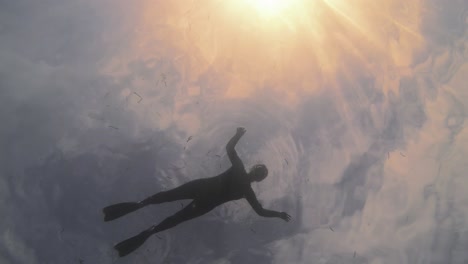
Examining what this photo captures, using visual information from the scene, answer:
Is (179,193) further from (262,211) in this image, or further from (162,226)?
(262,211)

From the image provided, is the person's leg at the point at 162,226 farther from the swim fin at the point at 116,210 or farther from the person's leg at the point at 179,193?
the swim fin at the point at 116,210

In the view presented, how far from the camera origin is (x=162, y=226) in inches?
285

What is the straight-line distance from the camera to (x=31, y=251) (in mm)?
14125

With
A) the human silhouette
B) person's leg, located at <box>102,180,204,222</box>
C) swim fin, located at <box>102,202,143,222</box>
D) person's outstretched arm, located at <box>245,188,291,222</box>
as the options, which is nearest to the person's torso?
the human silhouette

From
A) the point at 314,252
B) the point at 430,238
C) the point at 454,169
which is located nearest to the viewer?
the point at 454,169

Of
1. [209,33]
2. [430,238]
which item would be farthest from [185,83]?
[430,238]

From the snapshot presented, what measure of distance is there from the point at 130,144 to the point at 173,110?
8.63 feet

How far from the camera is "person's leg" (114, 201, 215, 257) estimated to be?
270 inches

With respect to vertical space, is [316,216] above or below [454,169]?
below

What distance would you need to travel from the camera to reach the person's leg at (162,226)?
6867 mm

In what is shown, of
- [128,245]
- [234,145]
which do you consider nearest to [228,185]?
[234,145]

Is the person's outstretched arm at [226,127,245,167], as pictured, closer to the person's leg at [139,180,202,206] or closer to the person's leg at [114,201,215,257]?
the person's leg at [139,180,202,206]

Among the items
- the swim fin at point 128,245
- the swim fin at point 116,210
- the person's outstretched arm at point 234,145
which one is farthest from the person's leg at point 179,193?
the person's outstretched arm at point 234,145

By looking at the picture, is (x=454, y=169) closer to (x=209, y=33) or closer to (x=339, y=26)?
(x=339, y=26)
